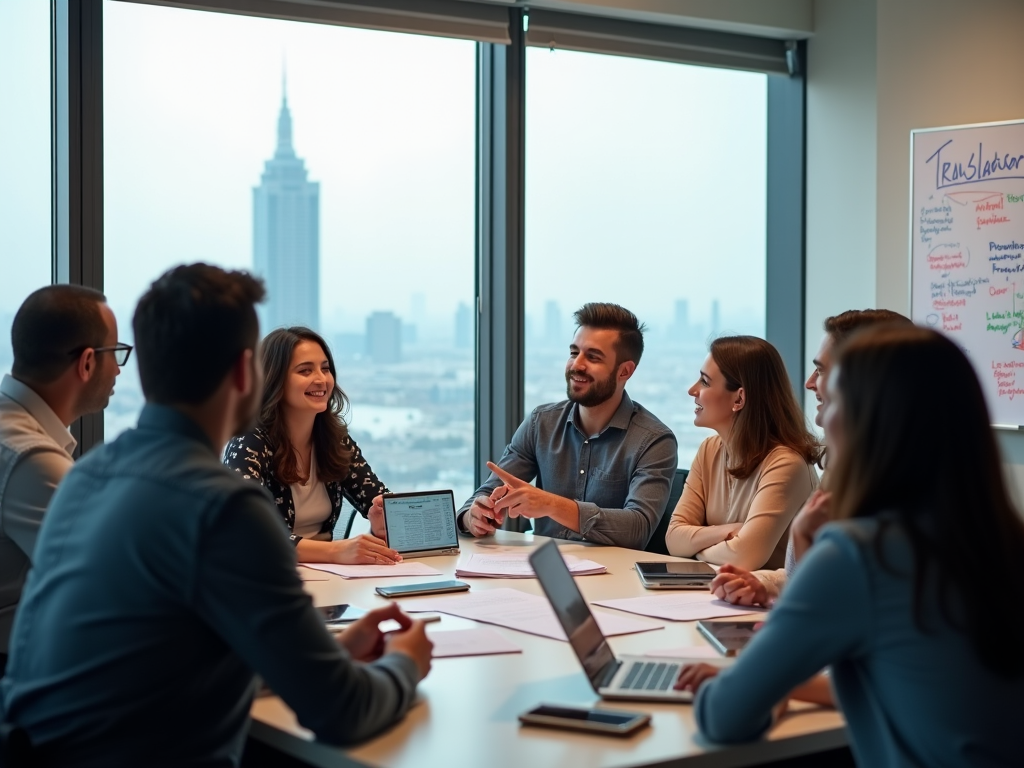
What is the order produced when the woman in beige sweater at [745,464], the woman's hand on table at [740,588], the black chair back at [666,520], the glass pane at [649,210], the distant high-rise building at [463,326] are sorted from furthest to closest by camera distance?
1. the glass pane at [649,210]
2. the distant high-rise building at [463,326]
3. the black chair back at [666,520]
4. the woman in beige sweater at [745,464]
5. the woman's hand on table at [740,588]

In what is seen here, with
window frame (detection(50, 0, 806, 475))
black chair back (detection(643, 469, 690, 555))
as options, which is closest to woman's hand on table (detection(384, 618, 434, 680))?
black chair back (detection(643, 469, 690, 555))

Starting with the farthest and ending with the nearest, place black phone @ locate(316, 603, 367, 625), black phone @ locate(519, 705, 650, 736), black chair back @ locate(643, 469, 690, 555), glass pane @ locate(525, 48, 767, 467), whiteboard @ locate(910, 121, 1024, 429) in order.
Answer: glass pane @ locate(525, 48, 767, 467) < whiteboard @ locate(910, 121, 1024, 429) < black chair back @ locate(643, 469, 690, 555) < black phone @ locate(316, 603, 367, 625) < black phone @ locate(519, 705, 650, 736)

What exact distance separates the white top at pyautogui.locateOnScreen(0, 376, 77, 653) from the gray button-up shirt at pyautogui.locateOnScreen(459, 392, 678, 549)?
1542 mm

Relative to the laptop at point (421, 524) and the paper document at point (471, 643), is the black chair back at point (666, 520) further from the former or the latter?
the paper document at point (471, 643)

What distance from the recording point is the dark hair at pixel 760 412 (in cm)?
321

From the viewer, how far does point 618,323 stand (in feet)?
13.0

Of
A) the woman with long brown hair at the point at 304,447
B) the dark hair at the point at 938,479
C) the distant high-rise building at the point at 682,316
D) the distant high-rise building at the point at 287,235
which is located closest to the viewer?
the dark hair at the point at 938,479

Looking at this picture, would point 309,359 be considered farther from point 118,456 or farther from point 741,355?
point 118,456

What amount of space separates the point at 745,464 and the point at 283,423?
1381mm

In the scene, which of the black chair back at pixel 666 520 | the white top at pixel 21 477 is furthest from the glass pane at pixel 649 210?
the white top at pixel 21 477

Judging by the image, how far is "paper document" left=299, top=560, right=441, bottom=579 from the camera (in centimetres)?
295

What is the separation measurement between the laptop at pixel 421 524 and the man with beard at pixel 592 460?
203mm

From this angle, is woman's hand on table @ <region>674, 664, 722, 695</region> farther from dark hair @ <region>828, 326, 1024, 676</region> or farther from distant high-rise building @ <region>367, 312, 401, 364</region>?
distant high-rise building @ <region>367, 312, 401, 364</region>

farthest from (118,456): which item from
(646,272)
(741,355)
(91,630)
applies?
(646,272)
